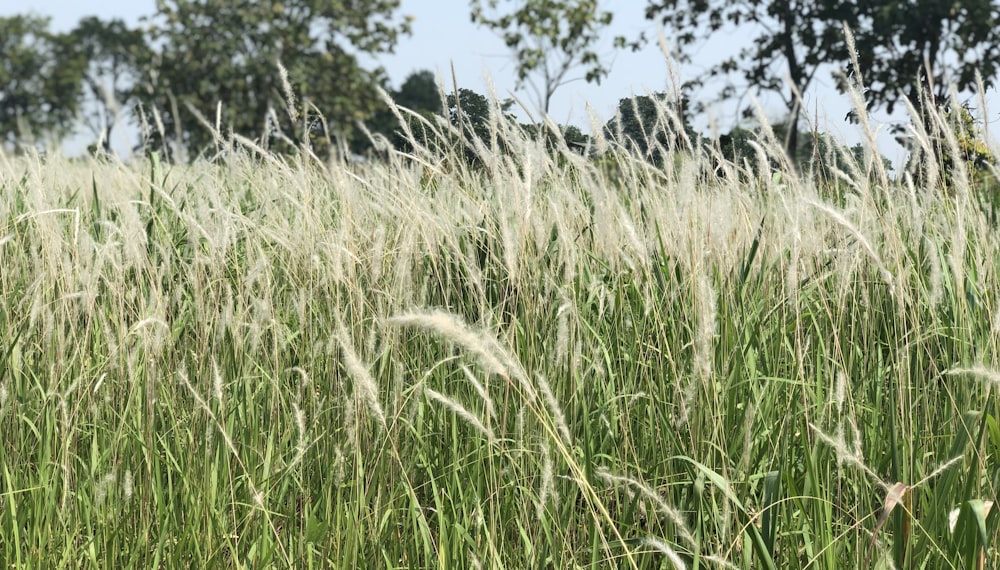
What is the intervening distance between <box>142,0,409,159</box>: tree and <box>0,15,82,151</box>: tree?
65.0ft

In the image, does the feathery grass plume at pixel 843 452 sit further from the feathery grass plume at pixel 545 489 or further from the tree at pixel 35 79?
the tree at pixel 35 79

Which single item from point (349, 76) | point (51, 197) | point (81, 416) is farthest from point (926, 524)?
point (349, 76)

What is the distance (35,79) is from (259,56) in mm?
23850

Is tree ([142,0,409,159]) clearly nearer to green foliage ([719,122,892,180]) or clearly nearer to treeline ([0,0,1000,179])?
treeline ([0,0,1000,179])

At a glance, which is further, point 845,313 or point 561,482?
point 845,313

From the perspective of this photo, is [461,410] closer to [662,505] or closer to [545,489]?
[545,489]

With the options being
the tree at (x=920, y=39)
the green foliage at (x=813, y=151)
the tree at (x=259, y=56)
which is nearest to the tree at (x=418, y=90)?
the tree at (x=259, y=56)

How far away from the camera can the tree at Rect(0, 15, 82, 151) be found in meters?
37.0

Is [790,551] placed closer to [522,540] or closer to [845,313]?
[522,540]

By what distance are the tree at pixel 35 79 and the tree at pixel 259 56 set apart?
19813 millimetres

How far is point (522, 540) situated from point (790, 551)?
52cm

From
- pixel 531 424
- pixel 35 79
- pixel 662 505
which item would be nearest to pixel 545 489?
pixel 662 505

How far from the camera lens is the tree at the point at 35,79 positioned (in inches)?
1455

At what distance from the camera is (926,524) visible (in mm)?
1548
